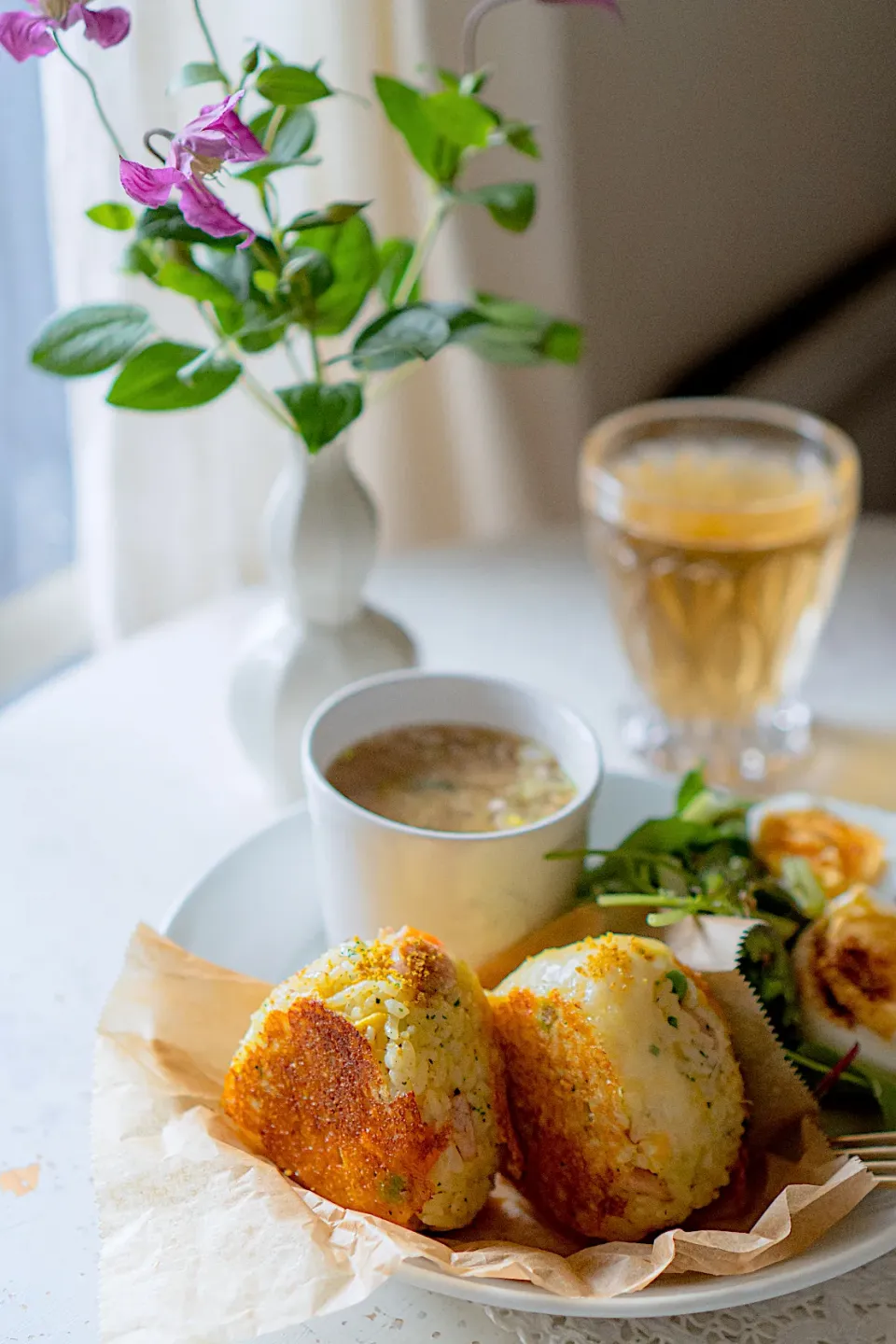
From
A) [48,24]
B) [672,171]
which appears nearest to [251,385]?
[48,24]

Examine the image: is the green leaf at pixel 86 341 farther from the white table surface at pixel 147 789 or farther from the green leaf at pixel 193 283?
the white table surface at pixel 147 789

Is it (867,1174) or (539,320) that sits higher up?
(539,320)

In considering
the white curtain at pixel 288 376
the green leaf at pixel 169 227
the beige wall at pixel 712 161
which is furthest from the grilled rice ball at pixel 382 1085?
the beige wall at pixel 712 161

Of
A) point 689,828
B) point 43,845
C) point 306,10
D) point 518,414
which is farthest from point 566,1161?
point 518,414

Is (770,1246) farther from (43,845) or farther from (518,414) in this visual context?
(518,414)

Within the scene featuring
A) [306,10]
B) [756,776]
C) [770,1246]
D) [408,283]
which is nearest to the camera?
[770,1246]

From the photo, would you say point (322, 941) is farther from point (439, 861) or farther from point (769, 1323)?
point (769, 1323)
